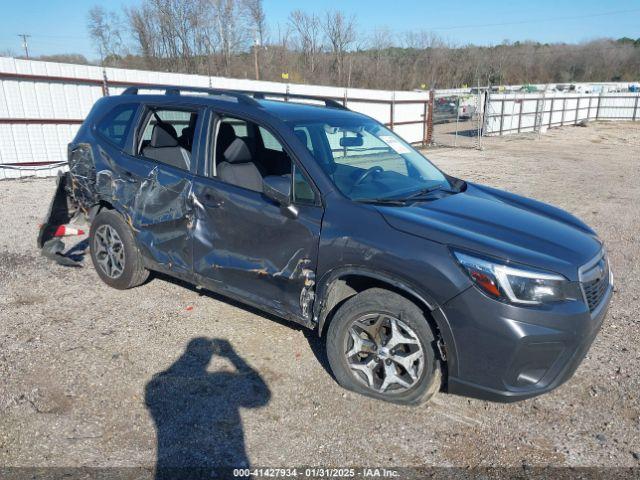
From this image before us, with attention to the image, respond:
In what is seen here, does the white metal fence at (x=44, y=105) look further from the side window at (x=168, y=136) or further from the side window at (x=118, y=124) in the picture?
the side window at (x=168, y=136)

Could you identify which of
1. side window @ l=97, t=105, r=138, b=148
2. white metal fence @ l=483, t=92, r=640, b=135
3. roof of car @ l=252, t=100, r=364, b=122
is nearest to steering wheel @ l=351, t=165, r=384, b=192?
roof of car @ l=252, t=100, r=364, b=122

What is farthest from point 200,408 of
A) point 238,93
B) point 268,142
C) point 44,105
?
point 44,105

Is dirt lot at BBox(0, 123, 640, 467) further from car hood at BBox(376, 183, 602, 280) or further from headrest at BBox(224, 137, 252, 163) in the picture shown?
headrest at BBox(224, 137, 252, 163)

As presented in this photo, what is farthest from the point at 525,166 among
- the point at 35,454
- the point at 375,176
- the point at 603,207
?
the point at 35,454

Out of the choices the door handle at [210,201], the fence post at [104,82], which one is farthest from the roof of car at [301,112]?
the fence post at [104,82]

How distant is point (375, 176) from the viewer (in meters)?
3.68

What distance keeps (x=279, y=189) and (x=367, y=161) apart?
87 centimetres

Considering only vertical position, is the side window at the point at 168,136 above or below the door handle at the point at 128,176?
above

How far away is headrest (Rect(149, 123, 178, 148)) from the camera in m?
4.58

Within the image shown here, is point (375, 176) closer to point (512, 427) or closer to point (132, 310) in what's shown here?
point (512, 427)

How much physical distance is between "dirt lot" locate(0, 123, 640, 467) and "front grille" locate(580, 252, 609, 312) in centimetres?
77

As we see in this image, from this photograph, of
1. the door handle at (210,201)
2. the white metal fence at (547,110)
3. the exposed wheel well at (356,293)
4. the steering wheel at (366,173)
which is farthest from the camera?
the white metal fence at (547,110)

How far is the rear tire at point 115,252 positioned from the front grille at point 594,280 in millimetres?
3670

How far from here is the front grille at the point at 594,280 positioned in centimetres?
286
